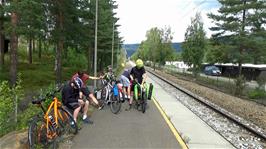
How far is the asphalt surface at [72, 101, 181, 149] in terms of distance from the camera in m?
8.02

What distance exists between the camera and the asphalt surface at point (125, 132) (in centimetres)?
802

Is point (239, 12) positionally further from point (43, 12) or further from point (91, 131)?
point (91, 131)

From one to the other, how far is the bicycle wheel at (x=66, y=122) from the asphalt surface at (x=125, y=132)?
0.25 meters

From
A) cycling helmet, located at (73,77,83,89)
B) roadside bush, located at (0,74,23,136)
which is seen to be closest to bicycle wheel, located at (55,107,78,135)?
cycling helmet, located at (73,77,83,89)

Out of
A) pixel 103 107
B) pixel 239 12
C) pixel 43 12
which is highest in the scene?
pixel 239 12

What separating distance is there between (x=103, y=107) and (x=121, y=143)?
5752 mm

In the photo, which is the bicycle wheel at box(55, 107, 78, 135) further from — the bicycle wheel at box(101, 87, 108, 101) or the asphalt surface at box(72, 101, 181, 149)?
the bicycle wheel at box(101, 87, 108, 101)

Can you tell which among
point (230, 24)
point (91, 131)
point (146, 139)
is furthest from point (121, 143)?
point (230, 24)

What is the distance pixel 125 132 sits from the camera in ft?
30.7

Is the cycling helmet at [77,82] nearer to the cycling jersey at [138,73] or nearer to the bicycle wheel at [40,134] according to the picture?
the bicycle wheel at [40,134]

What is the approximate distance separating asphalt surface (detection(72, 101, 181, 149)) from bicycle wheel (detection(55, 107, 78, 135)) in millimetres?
247

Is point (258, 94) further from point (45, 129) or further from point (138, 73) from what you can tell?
point (45, 129)

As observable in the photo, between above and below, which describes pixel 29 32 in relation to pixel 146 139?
above

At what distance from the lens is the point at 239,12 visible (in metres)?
44.4
